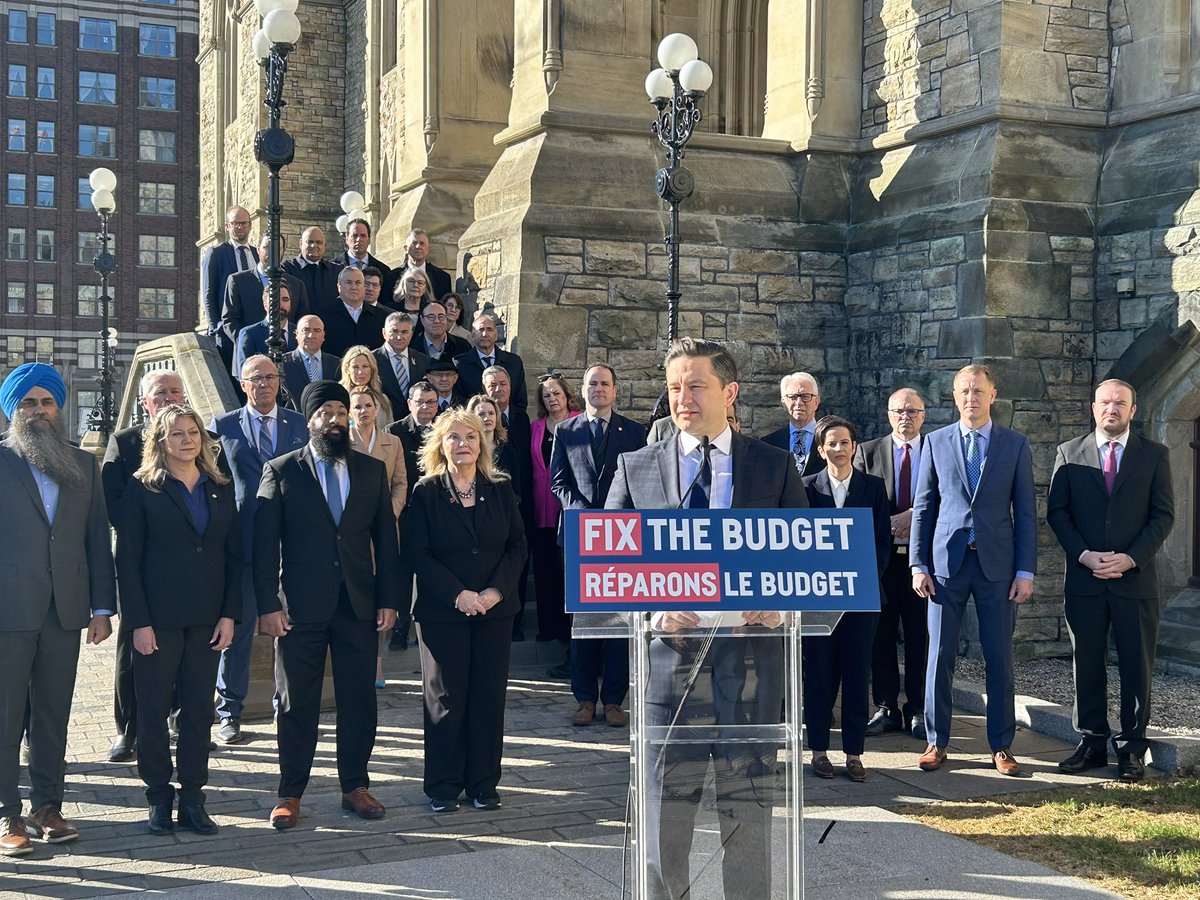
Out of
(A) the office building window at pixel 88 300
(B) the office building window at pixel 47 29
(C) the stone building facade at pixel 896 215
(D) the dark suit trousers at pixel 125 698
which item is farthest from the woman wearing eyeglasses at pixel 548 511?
(B) the office building window at pixel 47 29

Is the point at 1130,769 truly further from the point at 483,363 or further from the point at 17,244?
the point at 17,244

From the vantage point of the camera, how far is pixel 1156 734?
7.25 m

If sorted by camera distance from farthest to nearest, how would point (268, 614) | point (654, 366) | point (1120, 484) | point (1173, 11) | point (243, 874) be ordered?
point (654, 366) < point (1173, 11) < point (1120, 484) < point (268, 614) < point (243, 874)

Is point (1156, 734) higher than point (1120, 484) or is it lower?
lower

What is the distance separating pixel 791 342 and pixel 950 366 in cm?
184

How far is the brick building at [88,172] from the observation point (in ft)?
228

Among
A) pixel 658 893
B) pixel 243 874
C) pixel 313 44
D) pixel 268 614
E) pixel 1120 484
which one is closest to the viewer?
pixel 658 893

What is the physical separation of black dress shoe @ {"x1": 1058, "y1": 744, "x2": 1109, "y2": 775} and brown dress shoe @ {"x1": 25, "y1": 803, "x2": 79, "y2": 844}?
15.9ft

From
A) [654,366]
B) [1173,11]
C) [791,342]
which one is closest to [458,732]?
[654,366]

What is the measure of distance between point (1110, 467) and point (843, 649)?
1.73 metres

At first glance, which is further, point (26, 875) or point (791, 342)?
point (791, 342)

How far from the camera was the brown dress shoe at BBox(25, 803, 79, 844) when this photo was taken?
5.77 meters

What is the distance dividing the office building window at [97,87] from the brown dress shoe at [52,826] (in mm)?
73110

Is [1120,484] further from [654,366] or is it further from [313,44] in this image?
[313,44]
